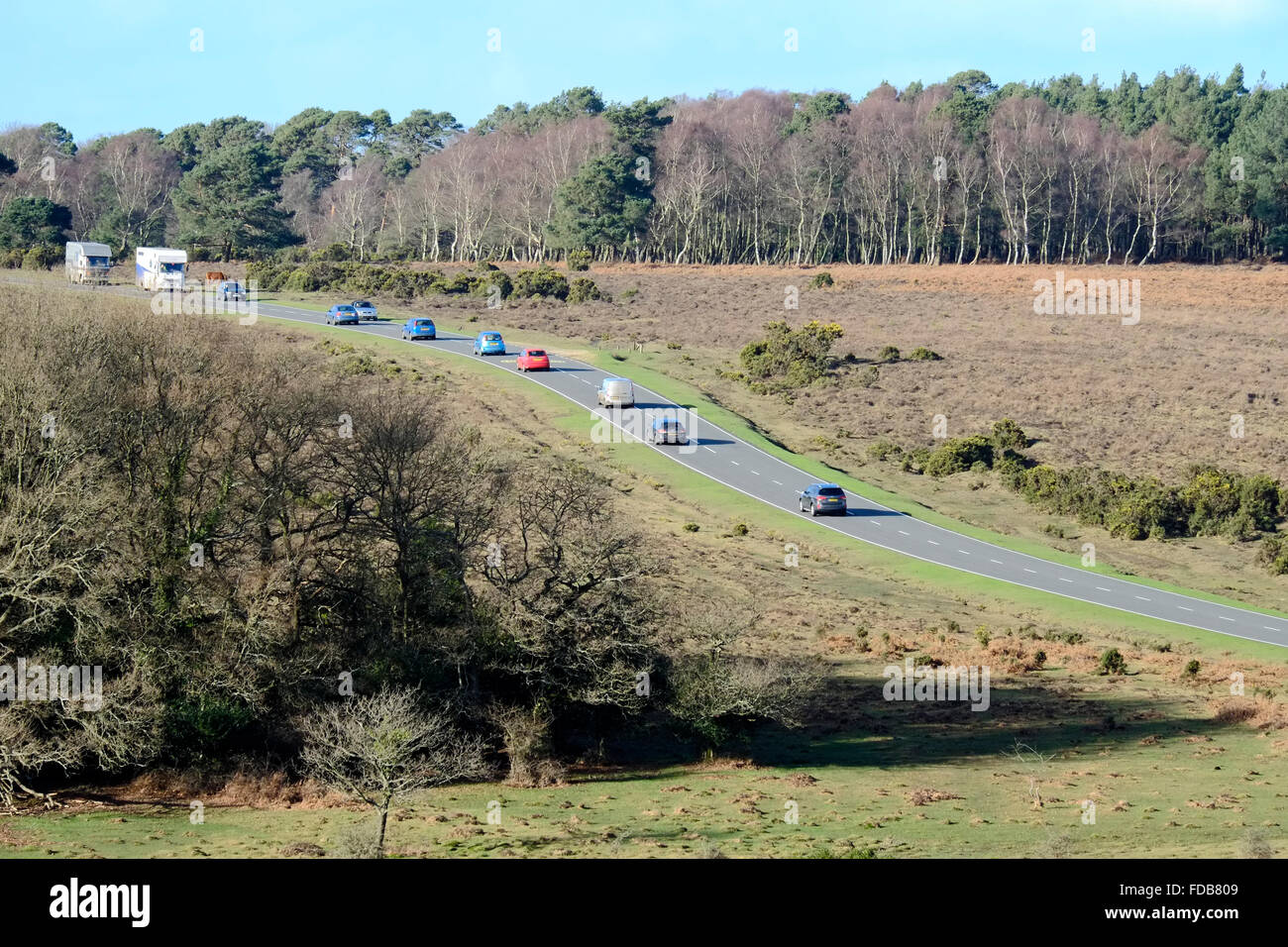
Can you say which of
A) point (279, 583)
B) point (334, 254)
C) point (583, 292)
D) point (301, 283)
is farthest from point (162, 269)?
point (279, 583)

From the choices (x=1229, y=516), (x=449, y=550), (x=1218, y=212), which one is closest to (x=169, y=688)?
(x=449, y=550)

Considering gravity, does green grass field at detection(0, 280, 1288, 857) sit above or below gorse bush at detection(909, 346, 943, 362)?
below

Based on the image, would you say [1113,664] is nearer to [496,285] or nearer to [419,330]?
[419,330]

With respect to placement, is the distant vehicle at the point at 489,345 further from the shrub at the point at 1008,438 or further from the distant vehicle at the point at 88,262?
the shrub at the point at 1008,438

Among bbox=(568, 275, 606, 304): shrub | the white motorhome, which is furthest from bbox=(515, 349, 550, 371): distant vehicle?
bbox=(568, 275, 606, 304): shrub

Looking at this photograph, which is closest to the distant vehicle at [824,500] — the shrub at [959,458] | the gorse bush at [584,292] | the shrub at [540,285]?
the shrub at [959,458]

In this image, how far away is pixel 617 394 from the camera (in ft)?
238

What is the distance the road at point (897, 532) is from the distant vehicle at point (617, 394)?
71 centimetres

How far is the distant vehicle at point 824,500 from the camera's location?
5731 cm

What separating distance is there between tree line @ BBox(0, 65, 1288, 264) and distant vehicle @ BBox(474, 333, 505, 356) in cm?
4910

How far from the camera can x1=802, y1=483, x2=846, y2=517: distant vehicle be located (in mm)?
57312

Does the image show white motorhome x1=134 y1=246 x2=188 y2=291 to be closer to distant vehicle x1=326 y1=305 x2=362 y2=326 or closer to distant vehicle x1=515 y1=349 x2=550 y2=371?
distant vehicle x1=326 y1=305 x2=362 y2=326

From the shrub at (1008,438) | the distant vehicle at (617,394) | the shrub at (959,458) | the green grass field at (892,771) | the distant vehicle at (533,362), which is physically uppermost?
the distant vehicle at (533,362)

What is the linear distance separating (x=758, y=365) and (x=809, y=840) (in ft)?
210
